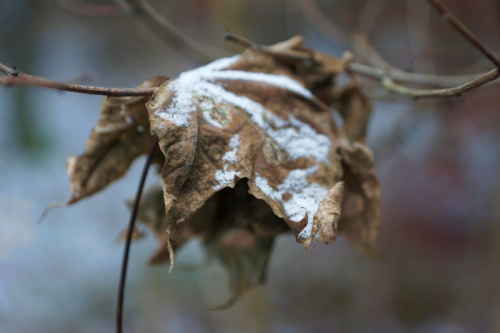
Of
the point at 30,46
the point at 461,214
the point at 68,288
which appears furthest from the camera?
the point at 30,46

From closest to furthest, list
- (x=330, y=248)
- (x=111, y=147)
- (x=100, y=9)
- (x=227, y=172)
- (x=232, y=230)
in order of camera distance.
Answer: (x=227, y=172) < (x=111, y=147) < (x=232, y=230) < (x=100, y=9) < (x=330, y=248)

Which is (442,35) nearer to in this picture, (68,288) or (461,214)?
(461,214)

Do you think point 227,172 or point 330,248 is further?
point 330,248

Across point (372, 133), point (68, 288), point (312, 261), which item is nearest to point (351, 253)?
point (312, 261)

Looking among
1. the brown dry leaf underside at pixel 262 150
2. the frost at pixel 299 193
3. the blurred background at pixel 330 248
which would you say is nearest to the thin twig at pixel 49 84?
the brown dry leaf underside at pixel 262 150

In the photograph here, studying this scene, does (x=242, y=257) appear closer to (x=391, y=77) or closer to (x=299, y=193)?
(x=299, y=193)

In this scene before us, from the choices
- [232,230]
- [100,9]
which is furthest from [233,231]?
[100,9]

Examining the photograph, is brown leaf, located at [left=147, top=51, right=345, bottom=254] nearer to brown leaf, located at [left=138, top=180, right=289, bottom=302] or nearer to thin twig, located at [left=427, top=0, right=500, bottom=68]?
brown leaf, located at [left=138, top=180, right=289, bottom=302]

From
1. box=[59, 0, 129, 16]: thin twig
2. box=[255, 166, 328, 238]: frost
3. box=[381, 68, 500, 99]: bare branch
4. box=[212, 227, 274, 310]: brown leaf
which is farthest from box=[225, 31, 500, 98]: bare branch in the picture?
box=[59, 0, 129, 16]: thin twig
